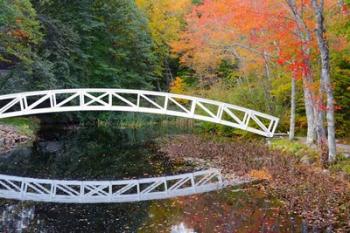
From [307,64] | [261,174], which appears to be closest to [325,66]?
[307,64]

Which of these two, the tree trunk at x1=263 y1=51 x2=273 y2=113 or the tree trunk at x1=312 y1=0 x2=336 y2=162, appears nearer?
the tree trunk at x1=312 y1=0 x2=336 y2=162

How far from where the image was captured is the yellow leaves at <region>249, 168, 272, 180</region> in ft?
42.5

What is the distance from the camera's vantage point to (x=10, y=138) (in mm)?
21250

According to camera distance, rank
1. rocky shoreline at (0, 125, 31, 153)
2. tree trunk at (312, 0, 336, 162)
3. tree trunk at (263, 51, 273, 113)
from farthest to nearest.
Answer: tree trunk at (263, 51, 273, 113)
rocky shoreline at (0, 125, 31, 153)
tree trunk at (312, 0, 336, 162)

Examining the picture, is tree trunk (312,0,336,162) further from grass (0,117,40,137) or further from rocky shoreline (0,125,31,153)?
grass (0,117,40,137)

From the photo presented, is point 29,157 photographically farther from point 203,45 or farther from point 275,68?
point 203,45

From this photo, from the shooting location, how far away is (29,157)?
17.5 metres

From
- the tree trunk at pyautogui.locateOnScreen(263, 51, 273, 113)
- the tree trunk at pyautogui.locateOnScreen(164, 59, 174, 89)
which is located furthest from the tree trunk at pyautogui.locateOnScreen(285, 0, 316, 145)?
the tree trunk at pyautogui.locateOnScreen(164, 59, 174, 89)

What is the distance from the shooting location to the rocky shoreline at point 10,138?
1973 centimetres

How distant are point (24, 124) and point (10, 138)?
14.3ft

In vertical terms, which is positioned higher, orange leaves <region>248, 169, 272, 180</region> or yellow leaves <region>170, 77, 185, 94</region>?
yellow leaves <region>170, 77, 185, 94</region>

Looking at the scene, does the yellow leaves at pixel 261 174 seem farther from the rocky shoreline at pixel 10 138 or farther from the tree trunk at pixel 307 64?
the rocky shoreline at pixel 10 138

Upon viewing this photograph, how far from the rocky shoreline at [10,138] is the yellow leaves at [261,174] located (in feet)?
34.0

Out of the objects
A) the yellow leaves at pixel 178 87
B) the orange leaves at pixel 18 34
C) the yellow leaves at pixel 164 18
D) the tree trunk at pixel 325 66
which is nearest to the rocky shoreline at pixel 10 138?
the orange leaves at pixel 18 34
